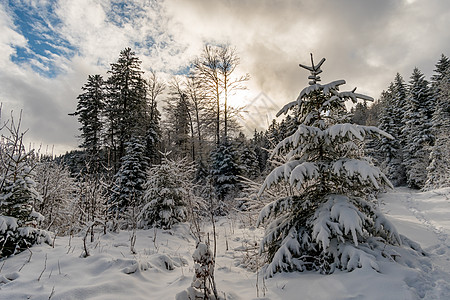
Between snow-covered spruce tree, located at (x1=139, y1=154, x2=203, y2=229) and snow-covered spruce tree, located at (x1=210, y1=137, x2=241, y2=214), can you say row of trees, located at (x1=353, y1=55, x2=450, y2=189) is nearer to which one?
snow-covered spruce tree, located at (x1=210, y1=137, x2=241, y2=214)

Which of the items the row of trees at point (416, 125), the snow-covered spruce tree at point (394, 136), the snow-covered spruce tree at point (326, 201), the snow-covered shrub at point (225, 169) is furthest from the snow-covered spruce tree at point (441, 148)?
the snow-covered spruce tree at point (326, 201)

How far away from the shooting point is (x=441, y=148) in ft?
62.9

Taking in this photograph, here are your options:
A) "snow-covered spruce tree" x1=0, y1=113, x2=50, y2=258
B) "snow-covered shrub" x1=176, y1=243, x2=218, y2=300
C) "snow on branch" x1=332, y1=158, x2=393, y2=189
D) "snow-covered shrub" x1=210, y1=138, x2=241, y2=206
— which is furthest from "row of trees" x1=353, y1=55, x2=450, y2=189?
"snow-covered spruce tree" x1=0, y1=113, x2=50, y2=258

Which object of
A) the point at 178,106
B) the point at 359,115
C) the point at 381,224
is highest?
the point at 359,115

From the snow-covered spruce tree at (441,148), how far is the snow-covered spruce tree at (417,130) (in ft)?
5.05

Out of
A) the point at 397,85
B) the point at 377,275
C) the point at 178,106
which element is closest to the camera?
the point at 377,275

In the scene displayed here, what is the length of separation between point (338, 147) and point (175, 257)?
13.5ft

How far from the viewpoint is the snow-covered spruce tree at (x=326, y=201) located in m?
3.07

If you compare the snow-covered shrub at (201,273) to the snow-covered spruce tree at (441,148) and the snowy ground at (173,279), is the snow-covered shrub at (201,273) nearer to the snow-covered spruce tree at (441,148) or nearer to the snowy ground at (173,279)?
the snowy ground at (173,279)

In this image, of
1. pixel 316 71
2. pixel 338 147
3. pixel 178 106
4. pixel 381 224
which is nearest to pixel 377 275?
pixel 381 224

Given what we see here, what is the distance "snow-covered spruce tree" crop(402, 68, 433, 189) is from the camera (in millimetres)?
24344

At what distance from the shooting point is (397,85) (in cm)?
3189

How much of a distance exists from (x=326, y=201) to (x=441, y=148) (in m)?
23.0

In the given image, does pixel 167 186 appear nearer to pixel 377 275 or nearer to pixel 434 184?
pixel 377 275
